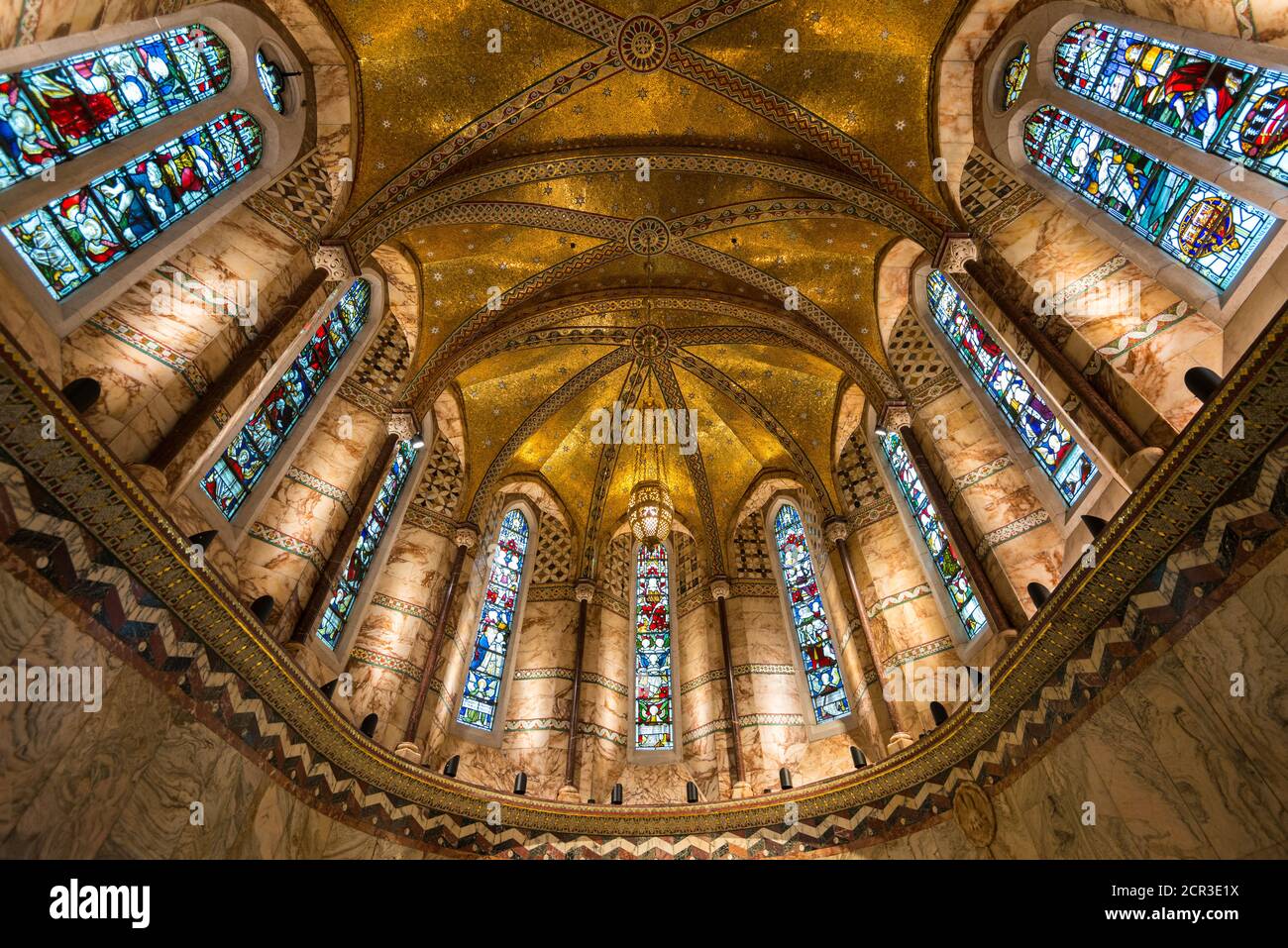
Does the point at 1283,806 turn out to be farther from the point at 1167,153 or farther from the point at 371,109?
the point at 371,109

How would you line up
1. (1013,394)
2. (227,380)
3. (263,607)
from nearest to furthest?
(227,380) < (263,607) < (1013,394)

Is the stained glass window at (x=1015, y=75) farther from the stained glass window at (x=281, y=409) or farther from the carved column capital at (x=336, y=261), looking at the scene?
the stained glass window at (x=281, y=409)

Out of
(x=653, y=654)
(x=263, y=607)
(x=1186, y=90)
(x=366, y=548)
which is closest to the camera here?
(x=1186, y=90)

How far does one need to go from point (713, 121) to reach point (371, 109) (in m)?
4.69

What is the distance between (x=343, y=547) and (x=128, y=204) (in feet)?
13.5

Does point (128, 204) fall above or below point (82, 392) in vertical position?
above

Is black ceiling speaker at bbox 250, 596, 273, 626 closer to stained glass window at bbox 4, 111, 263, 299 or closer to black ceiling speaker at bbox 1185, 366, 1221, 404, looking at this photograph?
stained glass window at bbox 4, 111, 263, 299

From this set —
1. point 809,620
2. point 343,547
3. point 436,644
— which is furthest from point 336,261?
point 809,620

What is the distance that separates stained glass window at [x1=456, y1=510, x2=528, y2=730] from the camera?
35.3ft

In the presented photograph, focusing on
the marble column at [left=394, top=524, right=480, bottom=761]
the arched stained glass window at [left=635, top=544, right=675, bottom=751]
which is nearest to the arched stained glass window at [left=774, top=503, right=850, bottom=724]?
the arched stained glass window at [left=635, top=544, right=675, bottom=751]

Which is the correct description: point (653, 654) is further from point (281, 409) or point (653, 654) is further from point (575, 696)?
point (281, 409)

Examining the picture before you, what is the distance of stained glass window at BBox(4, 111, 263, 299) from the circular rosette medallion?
479 centimetres

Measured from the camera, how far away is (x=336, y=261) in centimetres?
852

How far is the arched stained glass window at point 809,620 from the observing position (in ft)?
34.9
